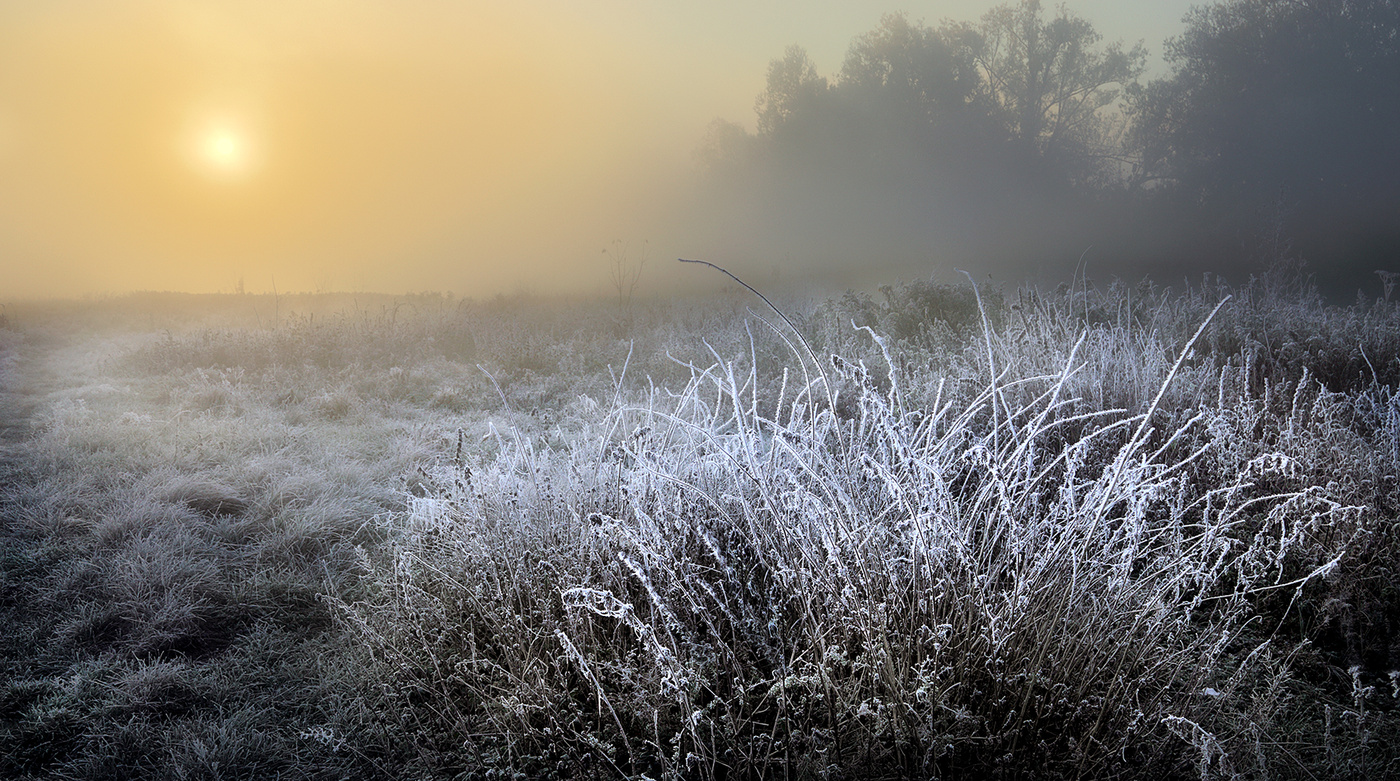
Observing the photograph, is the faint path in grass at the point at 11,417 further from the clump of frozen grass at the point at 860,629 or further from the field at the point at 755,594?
the clump of frozen grass at the point at 860,629

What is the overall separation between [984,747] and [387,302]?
37.8 feet

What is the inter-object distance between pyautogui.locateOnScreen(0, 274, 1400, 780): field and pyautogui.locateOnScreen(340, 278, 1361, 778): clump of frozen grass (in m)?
0.01

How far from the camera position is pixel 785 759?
4.17ft

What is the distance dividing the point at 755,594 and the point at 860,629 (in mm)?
335

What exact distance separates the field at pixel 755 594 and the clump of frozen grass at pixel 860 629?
0.05 feet

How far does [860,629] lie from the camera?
1360mm

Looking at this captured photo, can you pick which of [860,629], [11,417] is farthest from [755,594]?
[11,417]

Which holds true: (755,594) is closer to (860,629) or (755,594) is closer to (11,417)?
(860,629)

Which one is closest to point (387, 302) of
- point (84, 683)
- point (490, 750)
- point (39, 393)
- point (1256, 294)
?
point (39, 393)

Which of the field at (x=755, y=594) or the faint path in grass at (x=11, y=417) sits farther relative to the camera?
the faint path in grass at (x=11, y=417)

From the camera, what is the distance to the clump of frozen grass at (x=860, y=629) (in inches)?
51.1

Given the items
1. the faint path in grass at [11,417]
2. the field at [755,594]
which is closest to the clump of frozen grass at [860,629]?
the field at [755,594]

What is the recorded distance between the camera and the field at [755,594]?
1.35 meters

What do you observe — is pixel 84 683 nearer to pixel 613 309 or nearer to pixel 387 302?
pixel 613 309
